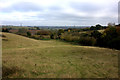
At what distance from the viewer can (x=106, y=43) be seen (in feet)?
67.2

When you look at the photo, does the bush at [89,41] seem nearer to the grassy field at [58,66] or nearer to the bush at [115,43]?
the bush at [115,43]

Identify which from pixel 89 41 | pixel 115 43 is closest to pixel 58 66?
pixel 115 43

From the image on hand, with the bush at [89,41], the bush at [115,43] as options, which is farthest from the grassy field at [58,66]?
the bush at [89,41]

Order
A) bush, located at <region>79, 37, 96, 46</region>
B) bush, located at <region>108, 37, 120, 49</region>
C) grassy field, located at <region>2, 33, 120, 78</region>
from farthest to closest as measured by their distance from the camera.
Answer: bush, located at <region>79, 37, 96, 46</region> < bush, located at <region>108, 37, 120, 49</region> < grassy field, located at <region>2, 33, 120, 78</region>

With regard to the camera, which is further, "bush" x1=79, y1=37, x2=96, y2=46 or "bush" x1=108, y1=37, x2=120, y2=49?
"bush" x1=79, y1=37, x2=96, y2=46

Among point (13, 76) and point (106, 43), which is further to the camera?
point (106, 43)

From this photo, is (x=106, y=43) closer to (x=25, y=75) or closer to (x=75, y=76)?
(x=75, y=76)

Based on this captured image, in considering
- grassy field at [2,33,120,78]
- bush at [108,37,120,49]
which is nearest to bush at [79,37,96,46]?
bush at [108,37,120,49]

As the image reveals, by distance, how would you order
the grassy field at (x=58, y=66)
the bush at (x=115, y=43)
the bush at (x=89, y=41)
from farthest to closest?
1. the bush at (x=89, y=41)
2. the bush at (x=115, y=43)
3. the grassy field at (x=58, y=66)

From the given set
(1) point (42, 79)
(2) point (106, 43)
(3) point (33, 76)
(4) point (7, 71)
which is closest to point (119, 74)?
(1) point (42, 79)

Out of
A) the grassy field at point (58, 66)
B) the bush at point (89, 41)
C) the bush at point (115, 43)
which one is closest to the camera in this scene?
the grassy field at point (58, 66)

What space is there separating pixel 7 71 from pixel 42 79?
1.62 m

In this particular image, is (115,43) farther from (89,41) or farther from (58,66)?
(58,66)

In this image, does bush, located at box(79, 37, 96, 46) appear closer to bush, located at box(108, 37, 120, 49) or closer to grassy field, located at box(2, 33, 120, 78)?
bush, located at box(108, 37, 120, 49)
